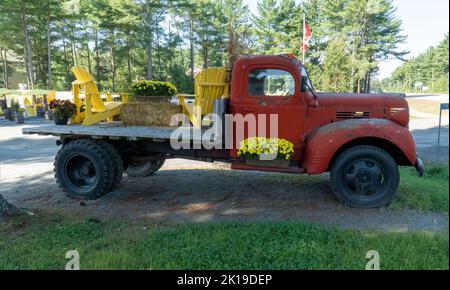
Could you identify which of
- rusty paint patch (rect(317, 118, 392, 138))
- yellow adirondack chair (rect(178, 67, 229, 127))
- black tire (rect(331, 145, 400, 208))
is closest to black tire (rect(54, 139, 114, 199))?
yellow adirondack chair (rect(178, 67, 229, 127))

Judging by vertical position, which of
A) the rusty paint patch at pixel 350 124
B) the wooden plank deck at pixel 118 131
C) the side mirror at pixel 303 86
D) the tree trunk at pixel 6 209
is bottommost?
the tree trunk at pixel 6 209

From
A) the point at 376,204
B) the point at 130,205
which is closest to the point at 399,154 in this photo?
the point at 376,204

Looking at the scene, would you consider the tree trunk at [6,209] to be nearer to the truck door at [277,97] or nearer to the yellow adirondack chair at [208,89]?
the yellow adirondack chair at [208,89]

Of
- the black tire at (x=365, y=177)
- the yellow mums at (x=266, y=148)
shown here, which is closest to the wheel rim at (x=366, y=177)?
the black tire at (x=365, y=177)

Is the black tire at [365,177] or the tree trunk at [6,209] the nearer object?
the tree trunk at [6,209]

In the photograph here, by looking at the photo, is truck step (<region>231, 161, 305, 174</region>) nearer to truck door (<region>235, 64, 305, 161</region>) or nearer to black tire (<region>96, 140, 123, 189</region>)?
truck door (<region>235, 64, 305, 161</region>)

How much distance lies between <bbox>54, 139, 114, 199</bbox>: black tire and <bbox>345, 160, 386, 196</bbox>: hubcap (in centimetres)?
396

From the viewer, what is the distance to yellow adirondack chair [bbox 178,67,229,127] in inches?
226

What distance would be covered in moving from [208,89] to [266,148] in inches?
64.8

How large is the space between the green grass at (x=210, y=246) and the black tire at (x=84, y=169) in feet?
4.20

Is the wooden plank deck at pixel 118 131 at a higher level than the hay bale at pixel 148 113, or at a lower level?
lower

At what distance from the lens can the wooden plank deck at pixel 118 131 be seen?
5.23m

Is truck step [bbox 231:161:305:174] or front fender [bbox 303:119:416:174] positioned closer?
front fender [bbox 303:119:416:174]

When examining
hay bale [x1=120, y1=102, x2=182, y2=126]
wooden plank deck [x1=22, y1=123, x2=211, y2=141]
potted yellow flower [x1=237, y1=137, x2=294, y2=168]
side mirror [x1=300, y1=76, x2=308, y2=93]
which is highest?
side mirror [x1=300, y1=76, x2=308, y2=93]
